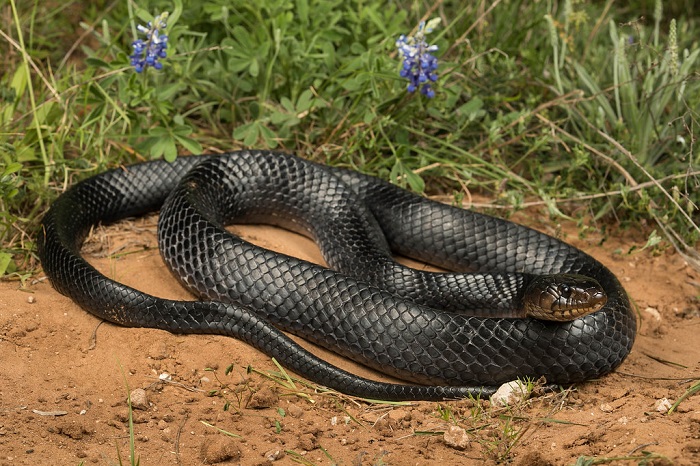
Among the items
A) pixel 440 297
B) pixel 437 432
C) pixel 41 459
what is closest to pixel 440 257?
pixel 440 297

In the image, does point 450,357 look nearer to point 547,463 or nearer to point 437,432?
point 437,432

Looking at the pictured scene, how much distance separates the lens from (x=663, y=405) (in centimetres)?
388

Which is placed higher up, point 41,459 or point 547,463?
point 547,463

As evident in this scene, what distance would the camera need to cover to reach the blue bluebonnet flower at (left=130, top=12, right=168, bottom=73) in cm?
540

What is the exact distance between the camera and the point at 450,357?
4.33m

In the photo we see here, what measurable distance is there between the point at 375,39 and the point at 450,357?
294 cm

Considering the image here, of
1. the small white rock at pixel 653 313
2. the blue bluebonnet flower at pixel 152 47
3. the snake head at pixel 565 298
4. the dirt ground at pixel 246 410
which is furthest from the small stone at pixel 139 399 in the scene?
the small white rock at pixel 653 313

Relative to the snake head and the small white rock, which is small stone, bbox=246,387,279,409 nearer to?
the snake head

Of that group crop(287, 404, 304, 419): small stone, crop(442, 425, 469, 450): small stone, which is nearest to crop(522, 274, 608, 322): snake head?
crop(442, 425, 469, 450): small stone

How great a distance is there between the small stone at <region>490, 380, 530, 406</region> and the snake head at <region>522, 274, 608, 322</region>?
17.2 inches

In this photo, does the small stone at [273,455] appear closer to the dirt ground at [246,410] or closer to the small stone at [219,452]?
the dirt ground at [246,410]

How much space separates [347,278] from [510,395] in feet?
3.67

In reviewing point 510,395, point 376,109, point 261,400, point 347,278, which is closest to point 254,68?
point 376,109

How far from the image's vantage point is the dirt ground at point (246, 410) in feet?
11.5
